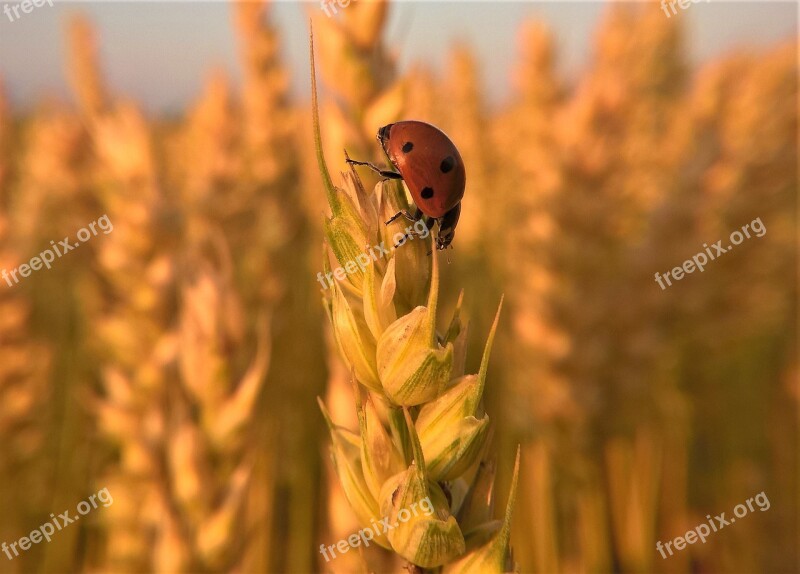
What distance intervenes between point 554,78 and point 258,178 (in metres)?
1.20

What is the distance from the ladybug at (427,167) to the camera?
1.81ft

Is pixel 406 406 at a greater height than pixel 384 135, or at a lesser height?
lesser

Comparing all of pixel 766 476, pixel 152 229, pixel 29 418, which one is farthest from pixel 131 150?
pixel 766 476

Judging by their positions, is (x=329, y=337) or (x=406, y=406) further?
(x=329, y=337)

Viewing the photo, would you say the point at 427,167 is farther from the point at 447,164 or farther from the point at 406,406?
the point at 406,406

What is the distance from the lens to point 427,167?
0.56 m

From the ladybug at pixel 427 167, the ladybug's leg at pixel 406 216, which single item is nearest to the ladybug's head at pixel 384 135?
the ladybug at pixel 427 167

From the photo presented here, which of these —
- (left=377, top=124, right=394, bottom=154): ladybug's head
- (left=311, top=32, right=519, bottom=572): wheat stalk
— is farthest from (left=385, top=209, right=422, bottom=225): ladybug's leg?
(left=377, top=124, right=394, bottom=154): ladybug's head

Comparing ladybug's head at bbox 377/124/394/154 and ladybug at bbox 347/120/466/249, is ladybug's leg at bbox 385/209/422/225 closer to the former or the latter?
ladybug at bbox 347/120/466/249

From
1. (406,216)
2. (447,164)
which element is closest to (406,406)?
(406,216)

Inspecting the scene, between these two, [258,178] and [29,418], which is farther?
[258,178]

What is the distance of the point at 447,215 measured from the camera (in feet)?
2.05

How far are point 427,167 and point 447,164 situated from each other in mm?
26

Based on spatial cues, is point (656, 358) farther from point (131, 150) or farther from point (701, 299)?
point (131, 150)
